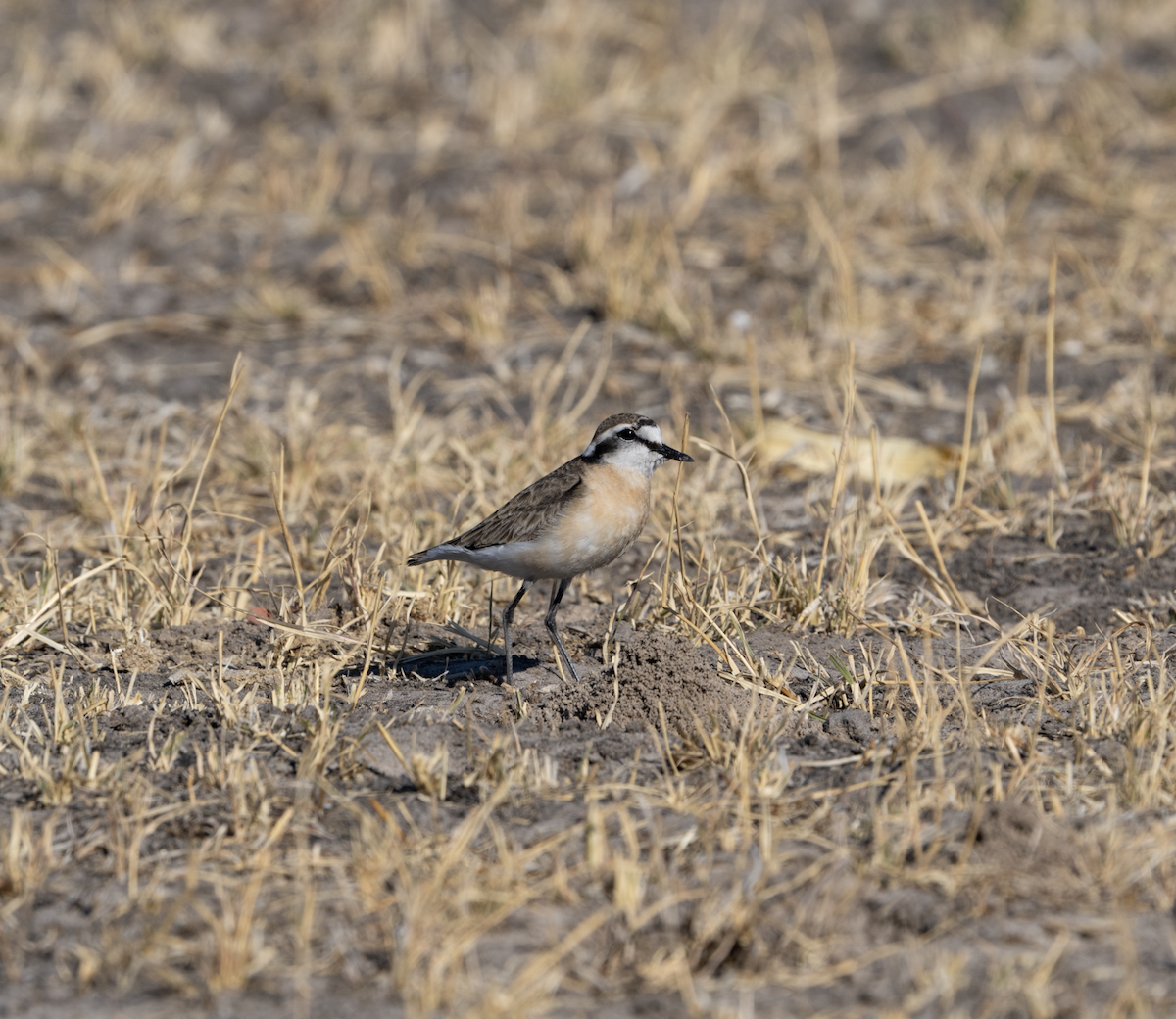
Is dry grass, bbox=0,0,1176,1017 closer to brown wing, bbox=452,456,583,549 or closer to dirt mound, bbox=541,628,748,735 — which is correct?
dirt mound, bbox=541,628,748,735

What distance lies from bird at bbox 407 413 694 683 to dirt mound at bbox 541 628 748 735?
24 centimetres

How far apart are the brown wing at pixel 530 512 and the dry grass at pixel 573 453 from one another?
1.27 feet

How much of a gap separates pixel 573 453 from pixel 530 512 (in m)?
2.14

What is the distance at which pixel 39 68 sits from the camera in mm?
12164

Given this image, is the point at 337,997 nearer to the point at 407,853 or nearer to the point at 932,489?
the point at 407,853

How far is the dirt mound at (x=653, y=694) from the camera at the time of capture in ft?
15.6

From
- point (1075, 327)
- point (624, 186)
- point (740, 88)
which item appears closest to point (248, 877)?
point (1075, 327)

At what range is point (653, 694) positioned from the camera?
191 inches

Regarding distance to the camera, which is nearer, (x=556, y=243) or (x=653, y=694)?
(x=653, y=694)

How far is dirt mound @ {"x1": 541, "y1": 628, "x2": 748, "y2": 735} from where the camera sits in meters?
4.77

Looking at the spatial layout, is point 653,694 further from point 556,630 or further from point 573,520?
point 556,630

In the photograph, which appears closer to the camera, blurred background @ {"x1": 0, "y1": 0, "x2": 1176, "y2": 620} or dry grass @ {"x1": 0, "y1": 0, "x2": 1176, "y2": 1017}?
dry grass @ {"x1": 0, "y1": 0, "x2": 1176, "y2": 1017}

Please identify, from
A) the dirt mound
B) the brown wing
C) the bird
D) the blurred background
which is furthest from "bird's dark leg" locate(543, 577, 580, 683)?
the blurred background

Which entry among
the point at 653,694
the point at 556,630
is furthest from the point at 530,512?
the point at 653,694
